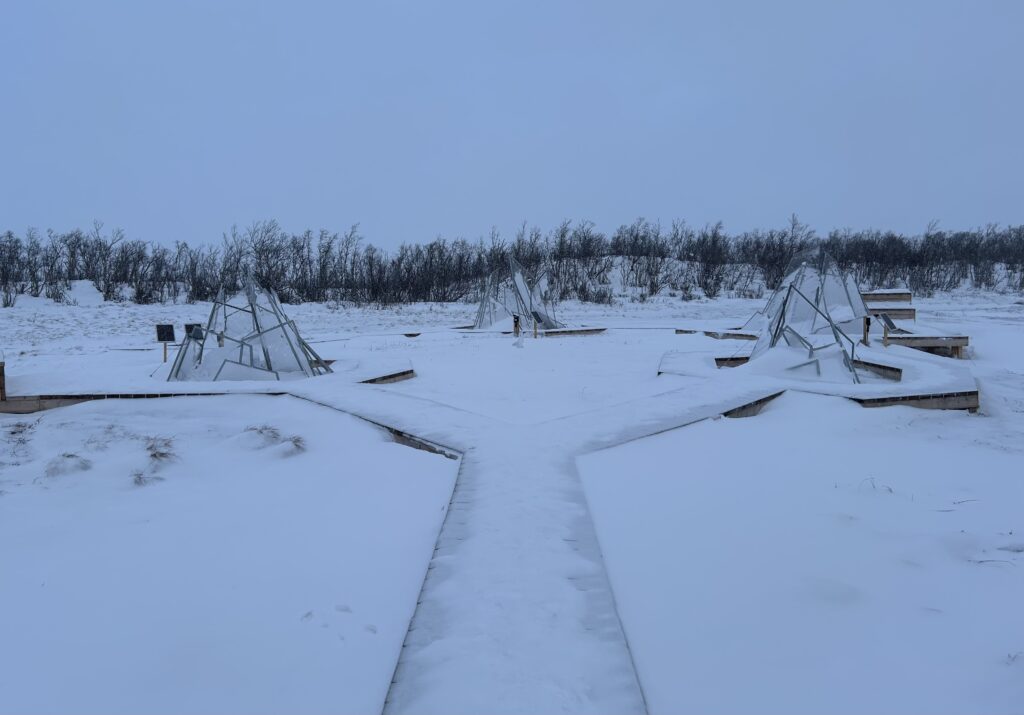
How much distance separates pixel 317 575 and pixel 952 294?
37.6 m

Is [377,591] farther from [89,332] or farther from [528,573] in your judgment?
[89,332]

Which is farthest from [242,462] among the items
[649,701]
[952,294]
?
[952,294]

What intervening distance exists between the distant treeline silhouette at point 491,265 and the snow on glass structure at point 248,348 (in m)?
20.7

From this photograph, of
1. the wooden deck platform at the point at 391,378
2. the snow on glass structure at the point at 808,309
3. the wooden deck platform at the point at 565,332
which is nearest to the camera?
the wooden deck platform at the point at 391,378

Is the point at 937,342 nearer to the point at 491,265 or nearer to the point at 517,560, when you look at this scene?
the point at 517,560

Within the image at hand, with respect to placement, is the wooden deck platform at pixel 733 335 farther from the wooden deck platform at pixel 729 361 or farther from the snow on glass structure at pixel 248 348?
the snow on glass structure at pixel 248 348

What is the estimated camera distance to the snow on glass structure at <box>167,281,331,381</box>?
26.5ft

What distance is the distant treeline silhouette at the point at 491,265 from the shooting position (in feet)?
99.4

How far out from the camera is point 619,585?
259cm

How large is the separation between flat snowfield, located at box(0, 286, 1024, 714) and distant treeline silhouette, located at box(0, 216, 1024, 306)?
24.2 meters

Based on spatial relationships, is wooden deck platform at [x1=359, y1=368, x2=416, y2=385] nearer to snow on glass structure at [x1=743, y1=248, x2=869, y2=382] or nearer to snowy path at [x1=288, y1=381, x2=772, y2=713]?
snowy path at [x1=288, y1=381, x2=772, y2=713]

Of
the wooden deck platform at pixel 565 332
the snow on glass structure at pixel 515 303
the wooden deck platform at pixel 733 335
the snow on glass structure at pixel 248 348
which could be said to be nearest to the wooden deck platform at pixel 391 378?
the snow on glass structure at pixel 248 348

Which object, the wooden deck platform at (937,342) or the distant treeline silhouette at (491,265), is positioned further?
the distant treeline silhouette at (491,265)

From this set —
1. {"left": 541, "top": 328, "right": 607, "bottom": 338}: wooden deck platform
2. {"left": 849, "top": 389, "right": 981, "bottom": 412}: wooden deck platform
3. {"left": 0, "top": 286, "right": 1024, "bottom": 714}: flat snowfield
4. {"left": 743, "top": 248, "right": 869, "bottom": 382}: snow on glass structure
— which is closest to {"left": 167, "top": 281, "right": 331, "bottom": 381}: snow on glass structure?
{"left": 0, "top": 286, "right": 1024, "bottom": 714}: flat snowfield
